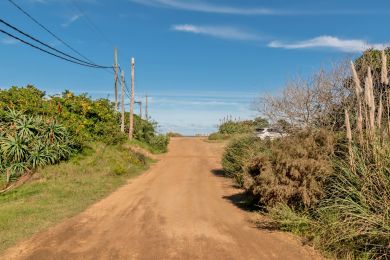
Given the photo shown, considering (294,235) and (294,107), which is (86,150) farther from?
(294,235)

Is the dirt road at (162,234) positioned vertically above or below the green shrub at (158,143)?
below

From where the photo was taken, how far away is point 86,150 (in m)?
20.5

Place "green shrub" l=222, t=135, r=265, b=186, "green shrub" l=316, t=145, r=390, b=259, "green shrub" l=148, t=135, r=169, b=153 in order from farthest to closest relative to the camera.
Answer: "green shrub" l=148, t=135, r=169, b=153 < "green shrub" l=222, t=135, r=265, b=186 < "green shrub" l=316, t=145, r=390, b=259

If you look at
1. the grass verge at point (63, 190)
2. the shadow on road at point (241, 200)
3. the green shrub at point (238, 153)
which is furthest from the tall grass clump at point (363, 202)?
the green shrub at point (238, 153)

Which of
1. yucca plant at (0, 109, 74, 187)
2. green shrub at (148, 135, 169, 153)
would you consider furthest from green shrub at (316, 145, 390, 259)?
green shrub at (148, 135, 169, 153)

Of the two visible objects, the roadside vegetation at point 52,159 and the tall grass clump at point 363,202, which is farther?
the roadside vegetation at point 52,159

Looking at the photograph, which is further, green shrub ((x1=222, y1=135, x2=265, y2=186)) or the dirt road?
green shrub ((x1=222, y1=135, x2=265, y2=186))

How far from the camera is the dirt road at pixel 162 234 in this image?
733cm

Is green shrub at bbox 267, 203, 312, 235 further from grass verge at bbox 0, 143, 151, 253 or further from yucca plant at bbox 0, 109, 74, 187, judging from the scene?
yucca plant at bbox 0, 109, 74, 187

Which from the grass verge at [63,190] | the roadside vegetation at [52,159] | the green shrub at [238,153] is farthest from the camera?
the green shrub at [238,153]

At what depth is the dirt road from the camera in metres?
7.33

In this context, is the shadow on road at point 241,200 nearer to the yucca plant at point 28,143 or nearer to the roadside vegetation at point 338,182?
the roadside vegetation at point 338,182

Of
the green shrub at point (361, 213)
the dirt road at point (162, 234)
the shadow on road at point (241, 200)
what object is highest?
the green shrub at point (361, 213)

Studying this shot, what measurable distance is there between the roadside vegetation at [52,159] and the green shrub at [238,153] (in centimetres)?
486
